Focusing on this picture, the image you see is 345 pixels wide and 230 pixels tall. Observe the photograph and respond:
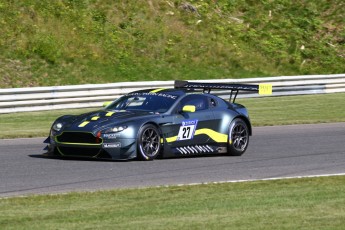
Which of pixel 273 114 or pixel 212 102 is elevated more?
pixel 212 102

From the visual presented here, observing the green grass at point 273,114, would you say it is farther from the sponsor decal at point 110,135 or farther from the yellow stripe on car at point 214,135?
the sponsor decal at point 110,135

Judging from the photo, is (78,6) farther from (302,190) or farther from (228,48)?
(302,190)

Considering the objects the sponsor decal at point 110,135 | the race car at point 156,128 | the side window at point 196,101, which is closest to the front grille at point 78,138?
the race car at point 156,128

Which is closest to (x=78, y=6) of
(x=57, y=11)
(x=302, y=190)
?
(x=57, y=11)

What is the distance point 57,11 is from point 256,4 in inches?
403

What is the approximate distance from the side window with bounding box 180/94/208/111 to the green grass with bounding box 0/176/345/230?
4001 millimetres

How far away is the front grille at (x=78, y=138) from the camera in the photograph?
46.8 ft

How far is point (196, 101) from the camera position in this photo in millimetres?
15812

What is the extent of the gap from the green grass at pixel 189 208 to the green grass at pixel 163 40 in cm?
1587

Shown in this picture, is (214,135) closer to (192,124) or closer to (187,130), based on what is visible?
(192,124)

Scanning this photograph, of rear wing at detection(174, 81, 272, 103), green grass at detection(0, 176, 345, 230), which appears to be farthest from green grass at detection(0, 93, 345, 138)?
green grass at detection(0, 176, 345, 230)

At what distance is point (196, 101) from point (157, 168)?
2.38 m

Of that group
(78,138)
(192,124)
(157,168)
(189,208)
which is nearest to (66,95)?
(192,124)

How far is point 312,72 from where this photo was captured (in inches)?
1358
